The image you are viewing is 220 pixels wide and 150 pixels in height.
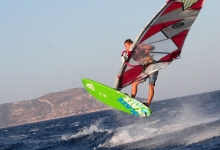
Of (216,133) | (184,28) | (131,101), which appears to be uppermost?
(184,28)

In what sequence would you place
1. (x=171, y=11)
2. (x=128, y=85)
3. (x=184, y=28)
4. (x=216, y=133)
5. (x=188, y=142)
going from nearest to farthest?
(x=171, y=11) < (x=184, y=28) < (x=128, y=85) < (x=188, y=142) < (x=216, y=133)

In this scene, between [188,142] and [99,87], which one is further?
[188,142]

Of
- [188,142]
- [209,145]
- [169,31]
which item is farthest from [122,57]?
[188,142]

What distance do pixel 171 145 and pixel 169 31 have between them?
6482 millimetres

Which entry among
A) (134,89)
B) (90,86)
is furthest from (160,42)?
(90,86)

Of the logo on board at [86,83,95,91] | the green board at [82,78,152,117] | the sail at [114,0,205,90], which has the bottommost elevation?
the green board at [82,78,152,117]

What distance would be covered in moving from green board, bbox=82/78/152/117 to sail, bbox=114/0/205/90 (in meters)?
0.30

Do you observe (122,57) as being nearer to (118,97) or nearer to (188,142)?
(118,97)

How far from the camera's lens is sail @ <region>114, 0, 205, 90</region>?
8.43m

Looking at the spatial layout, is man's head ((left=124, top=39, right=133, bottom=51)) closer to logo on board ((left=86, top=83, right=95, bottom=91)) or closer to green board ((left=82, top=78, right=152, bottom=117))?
green board ((left=82, top=78, right=152, bottom=117))

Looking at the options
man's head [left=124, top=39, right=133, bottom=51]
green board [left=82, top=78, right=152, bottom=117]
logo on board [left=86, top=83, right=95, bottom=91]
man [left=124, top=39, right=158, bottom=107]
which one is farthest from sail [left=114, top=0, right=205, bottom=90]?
logo on board [left=86, top=83, right=95, bottom=91]

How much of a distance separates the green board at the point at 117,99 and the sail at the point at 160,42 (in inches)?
12.0

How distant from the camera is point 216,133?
1556cm

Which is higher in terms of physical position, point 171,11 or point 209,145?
point 171,11
